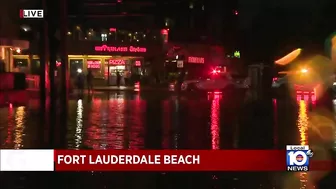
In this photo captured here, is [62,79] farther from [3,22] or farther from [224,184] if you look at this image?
[224,184]

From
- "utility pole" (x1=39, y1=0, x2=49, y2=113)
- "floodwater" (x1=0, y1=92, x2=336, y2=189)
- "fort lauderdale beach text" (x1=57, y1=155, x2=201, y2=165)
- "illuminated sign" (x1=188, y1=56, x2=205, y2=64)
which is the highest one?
"illuminated sign" (x1=188, y1=56, x2=205, y2=64)

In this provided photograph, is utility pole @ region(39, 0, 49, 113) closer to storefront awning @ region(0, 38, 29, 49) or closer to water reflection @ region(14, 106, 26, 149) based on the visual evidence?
storefront awning @ region(0, 38, 29, 49)

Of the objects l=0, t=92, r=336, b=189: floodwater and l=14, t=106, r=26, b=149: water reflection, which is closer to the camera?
l=0, t=92, r=336, b=189: floodwater

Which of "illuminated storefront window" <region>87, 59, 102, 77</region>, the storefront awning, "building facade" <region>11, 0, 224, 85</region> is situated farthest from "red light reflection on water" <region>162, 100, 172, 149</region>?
"illuminated storefront window" <region>87, 59, 102, 77</region>

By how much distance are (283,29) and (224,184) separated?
69813mm

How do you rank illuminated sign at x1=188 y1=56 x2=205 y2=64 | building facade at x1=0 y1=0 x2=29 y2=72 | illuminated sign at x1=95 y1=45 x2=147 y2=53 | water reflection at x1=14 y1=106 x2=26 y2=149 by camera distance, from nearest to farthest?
water reflection at x1=14 y1=106 x2=26 y2=149 → building facade at x1=0 y1=0 x2=29 y2=72 → illuminated sign at x1=95 y1=45 x2=147 y2=53 → illuminated sign at x1=188 y1=56 x2=205 y2=64

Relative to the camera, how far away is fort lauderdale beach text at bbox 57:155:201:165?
762 cm

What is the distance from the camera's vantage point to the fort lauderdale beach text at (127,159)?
7621mm

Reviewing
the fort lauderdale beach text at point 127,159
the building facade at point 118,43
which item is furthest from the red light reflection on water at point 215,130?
the building facade at point 118,43

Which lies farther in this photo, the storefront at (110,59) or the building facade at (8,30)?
the storefront at (110,59)

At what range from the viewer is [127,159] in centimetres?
779

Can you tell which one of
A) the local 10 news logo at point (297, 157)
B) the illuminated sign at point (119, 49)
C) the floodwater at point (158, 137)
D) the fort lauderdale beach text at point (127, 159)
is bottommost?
the floodwater at point (158, 137)

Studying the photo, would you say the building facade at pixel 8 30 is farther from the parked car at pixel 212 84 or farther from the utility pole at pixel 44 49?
the parked car at pixel 212 84

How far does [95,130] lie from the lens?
14336 mm
